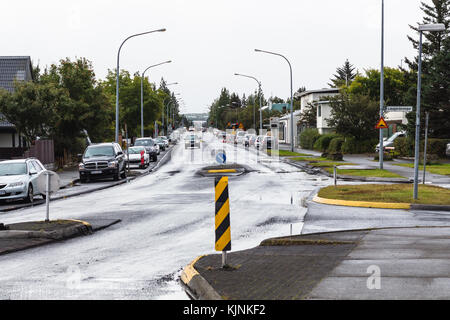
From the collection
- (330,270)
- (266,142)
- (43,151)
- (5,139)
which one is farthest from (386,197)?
(266,142)

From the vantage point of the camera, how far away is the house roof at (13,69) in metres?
48.5

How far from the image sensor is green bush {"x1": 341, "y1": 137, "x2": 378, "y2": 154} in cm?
5156

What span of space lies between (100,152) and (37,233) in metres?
20.0

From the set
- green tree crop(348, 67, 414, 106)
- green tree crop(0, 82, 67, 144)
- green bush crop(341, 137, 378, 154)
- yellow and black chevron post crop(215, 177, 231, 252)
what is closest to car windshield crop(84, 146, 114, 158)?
green tree crop(0, 82, 67, 144)

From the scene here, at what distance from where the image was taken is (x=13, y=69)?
49.3 m

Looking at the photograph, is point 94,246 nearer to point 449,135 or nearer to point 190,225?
point 190,225

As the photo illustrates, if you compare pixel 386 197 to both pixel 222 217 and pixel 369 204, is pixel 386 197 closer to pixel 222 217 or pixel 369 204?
pixel 369 204

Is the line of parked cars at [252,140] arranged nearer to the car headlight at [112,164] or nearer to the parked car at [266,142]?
the parked car at [266,142]

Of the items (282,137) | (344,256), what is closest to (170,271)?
(344,256)

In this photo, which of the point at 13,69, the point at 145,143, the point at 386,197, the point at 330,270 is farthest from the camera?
the point at 145,143

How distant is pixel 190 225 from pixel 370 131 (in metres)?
39.5

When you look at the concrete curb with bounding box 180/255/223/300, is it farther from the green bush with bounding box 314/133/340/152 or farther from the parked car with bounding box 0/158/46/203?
the green bush with bounding box 314/133/340/152

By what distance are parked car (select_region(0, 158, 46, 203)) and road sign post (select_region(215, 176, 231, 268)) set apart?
13034 mm

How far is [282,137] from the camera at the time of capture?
9662cm
